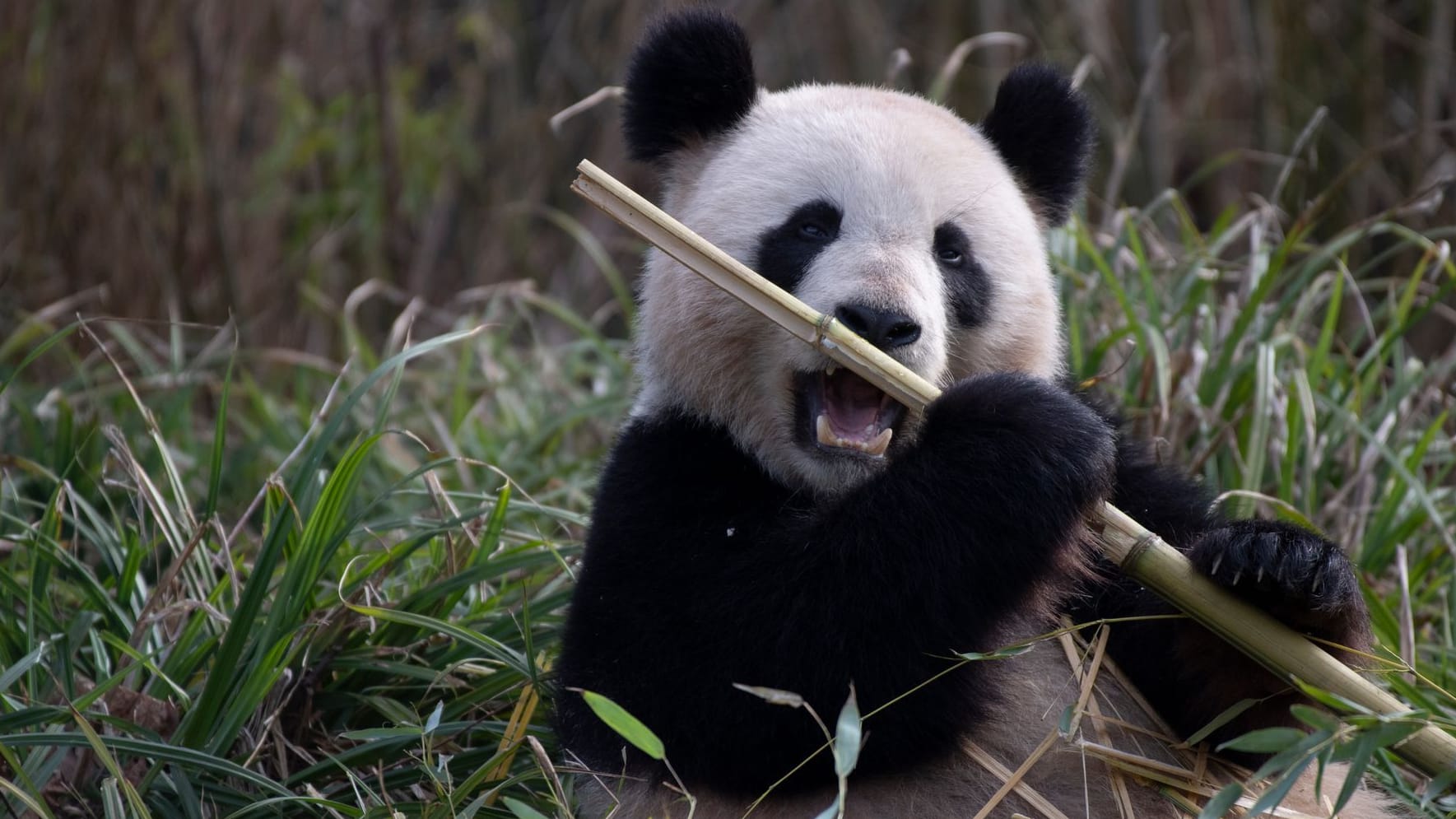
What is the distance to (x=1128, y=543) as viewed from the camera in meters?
2.66

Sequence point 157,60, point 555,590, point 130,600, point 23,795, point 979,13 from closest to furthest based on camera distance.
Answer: point 23,795 < point 130,600 < point 555,590 < point 157,60 < point 979,13

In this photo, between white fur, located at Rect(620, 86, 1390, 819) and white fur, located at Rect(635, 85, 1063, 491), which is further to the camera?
white fur, located at Rect(635, 85, 1063, 491)

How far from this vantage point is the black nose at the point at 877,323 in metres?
2.90

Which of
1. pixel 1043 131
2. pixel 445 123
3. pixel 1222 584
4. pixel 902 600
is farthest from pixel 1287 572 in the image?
pixel 445 123

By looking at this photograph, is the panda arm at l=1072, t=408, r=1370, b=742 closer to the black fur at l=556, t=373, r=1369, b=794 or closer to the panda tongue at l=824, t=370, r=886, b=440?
the black fur at l=556, t=373, r=1369, b=794

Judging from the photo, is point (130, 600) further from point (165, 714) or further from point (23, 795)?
point (23, 795)

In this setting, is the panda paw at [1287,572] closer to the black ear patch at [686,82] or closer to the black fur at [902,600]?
the black fur at [902,600]

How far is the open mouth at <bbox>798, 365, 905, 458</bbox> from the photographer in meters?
3.03

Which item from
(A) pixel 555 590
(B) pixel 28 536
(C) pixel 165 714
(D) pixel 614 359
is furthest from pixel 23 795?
(D) pixel 614 359

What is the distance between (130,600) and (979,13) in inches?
300

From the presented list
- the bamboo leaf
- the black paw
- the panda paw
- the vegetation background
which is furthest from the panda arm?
the bamboo leaf

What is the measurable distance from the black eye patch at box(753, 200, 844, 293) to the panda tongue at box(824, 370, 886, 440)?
25 cm

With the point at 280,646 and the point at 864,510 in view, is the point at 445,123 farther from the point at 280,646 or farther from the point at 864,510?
the point at 864,510

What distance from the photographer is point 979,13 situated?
9.77 m
